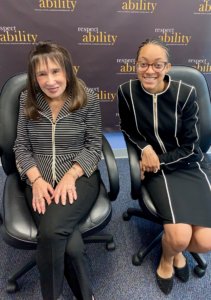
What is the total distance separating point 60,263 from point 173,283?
68 centimetres

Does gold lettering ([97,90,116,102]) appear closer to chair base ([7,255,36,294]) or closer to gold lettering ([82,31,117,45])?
gold lettering ([82,31,117,45])

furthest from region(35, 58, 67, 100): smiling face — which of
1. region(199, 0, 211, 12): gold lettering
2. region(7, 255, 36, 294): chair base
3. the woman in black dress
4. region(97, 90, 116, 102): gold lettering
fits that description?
region(199, 0, 211, 12): gold lettering

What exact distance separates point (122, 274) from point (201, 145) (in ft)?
2.71

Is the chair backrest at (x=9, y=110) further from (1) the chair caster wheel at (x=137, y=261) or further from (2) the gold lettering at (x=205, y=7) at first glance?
(2) the gold lettering at (x=205, y=7)

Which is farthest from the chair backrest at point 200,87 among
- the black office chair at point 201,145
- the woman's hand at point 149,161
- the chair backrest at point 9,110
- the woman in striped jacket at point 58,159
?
the chair backrest at point 9,110

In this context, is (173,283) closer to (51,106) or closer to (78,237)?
(78,237)

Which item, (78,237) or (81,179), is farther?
(81,179)

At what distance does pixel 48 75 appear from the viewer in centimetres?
123

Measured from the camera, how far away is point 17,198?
1338 mm

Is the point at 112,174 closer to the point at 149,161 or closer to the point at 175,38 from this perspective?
the point at 149,161

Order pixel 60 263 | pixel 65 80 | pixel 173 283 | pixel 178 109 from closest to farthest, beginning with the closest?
pixel 60 263
pixel 65 80
pixel 178 109
pixel 173 283

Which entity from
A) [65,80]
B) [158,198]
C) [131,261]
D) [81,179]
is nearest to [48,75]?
[65,80]

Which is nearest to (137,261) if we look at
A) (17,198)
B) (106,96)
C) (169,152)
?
(169,152)

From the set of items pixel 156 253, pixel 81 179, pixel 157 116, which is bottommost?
pixel 156 253
